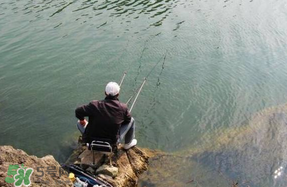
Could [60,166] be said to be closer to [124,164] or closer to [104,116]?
[104,116]

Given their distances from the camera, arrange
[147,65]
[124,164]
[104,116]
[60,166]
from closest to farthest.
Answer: [60,166]
[104,116]
[124,164]
[147,65]

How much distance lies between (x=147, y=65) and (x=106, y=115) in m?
9.75

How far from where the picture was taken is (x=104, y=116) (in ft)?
28.0

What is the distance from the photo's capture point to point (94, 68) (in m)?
17.8

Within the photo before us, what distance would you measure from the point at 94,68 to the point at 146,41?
4979 mm

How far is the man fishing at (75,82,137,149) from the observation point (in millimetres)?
8531

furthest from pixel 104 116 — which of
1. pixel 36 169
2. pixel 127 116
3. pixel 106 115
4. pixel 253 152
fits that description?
pixel 253 152

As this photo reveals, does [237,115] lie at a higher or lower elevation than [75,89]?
lower

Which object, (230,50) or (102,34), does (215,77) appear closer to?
(230,50)

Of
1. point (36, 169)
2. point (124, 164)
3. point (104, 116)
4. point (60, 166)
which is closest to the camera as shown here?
point (36, 169)

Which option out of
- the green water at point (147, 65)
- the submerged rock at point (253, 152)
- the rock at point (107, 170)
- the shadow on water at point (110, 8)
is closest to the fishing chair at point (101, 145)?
the rock at point (107, 170)

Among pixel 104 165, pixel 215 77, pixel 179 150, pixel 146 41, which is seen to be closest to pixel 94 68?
pixel 146 41

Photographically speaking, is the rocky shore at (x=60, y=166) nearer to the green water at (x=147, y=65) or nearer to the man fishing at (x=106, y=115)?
the man fishing at (x=106, y=115)

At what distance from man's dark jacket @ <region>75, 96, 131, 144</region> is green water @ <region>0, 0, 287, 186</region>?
3269 millimetres
